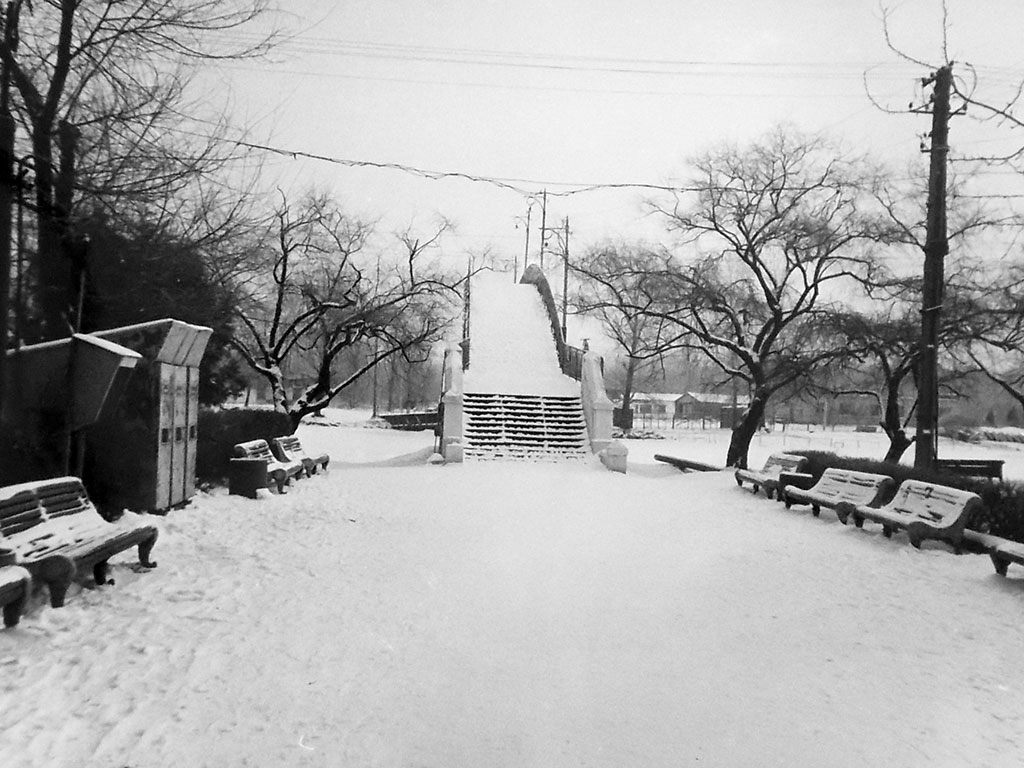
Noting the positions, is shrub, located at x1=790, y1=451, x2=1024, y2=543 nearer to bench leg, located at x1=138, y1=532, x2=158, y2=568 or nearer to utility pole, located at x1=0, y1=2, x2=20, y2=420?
bench leg, located at x1=138, y1=532, x2=158, y2=568

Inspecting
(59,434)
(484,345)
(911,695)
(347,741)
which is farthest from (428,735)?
(484,345)

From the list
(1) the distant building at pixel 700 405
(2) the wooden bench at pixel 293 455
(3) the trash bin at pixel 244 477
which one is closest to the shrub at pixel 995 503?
(3) the trash bin at pixel 244 477

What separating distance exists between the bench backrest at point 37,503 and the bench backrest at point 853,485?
9.05 m

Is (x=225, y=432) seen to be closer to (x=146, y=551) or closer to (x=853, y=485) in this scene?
(x=146, y=551)

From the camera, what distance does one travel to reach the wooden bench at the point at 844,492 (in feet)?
33.7

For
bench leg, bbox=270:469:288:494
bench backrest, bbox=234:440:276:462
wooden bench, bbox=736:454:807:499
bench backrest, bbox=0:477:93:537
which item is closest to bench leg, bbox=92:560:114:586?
bench backrest, bbox=0:477:93:537

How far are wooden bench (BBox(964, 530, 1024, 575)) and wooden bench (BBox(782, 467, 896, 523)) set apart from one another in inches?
91.7

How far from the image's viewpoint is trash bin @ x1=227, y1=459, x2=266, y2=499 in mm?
11477

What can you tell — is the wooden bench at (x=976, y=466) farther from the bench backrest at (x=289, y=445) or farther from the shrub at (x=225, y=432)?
the shrub at (x=225, y=432)

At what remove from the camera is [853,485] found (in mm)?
11008

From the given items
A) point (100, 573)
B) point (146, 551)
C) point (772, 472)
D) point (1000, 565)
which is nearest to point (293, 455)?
point (146, 551)

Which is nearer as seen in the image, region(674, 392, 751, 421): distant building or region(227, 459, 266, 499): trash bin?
region(227, 459, 266, 499): trash bin

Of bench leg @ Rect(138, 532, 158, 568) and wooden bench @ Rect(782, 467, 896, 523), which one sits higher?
wooden bench @ Rect(782, 467, 896, 523)

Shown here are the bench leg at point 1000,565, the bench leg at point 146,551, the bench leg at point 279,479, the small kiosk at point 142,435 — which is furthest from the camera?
the bench leg at point 279,479
